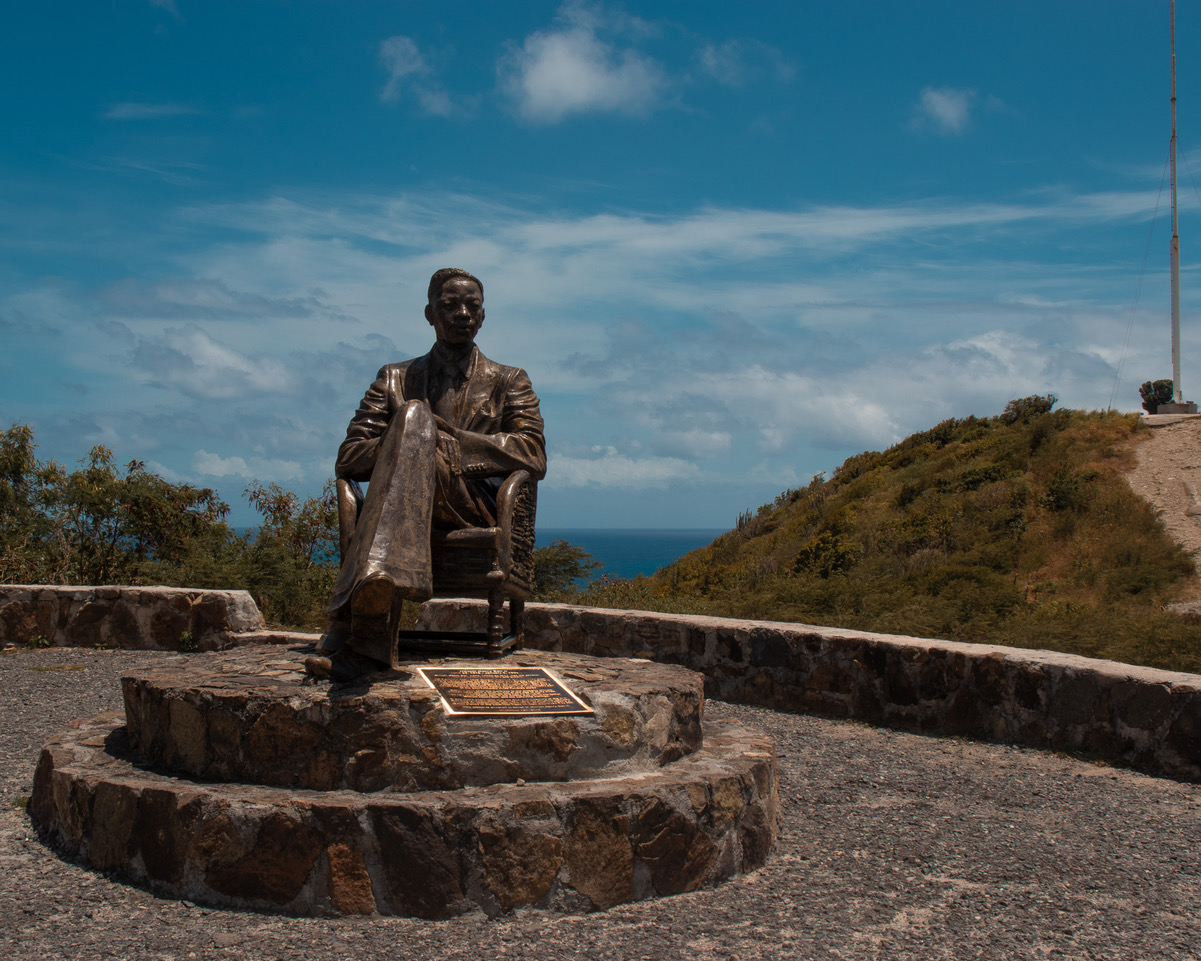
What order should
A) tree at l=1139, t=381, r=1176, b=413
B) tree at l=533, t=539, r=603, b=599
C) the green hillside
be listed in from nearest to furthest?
the green hillside
tree at l=533, t=539, r=603, b=599
tree at l=1139, t=381, r=1176, b=413

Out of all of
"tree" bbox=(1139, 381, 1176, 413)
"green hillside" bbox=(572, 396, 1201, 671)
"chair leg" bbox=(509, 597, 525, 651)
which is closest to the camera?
"chair leg" bbox=(509, 597, 525, 651)

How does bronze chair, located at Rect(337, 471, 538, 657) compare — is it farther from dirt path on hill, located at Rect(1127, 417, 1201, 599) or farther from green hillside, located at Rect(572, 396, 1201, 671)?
dirt path on hill, located at Rect(1127, 417, 1201, 599)

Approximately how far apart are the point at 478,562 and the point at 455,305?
1253 millimetres

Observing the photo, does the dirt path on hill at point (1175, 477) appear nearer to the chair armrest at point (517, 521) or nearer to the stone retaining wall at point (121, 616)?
the chair armrest at point (517, 521)

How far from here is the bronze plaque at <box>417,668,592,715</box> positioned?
11.8 ft

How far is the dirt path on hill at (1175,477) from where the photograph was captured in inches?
458

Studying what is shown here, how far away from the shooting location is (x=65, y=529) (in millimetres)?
11055

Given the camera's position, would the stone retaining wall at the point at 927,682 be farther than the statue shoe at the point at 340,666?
Yes

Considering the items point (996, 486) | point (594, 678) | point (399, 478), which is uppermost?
point (996, 486)

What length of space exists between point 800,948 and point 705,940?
0.96 ft

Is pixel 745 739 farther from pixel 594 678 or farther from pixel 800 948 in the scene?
pixel 800 948

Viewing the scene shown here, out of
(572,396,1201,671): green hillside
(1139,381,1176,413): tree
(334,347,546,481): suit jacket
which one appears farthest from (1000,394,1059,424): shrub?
(334,347,546,481): suit jacket

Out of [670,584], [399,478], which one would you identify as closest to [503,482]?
[399,478]

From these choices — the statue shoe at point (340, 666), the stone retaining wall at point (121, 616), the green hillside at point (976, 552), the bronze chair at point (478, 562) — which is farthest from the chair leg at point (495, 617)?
the stone retaining wall at point (121, 616)
